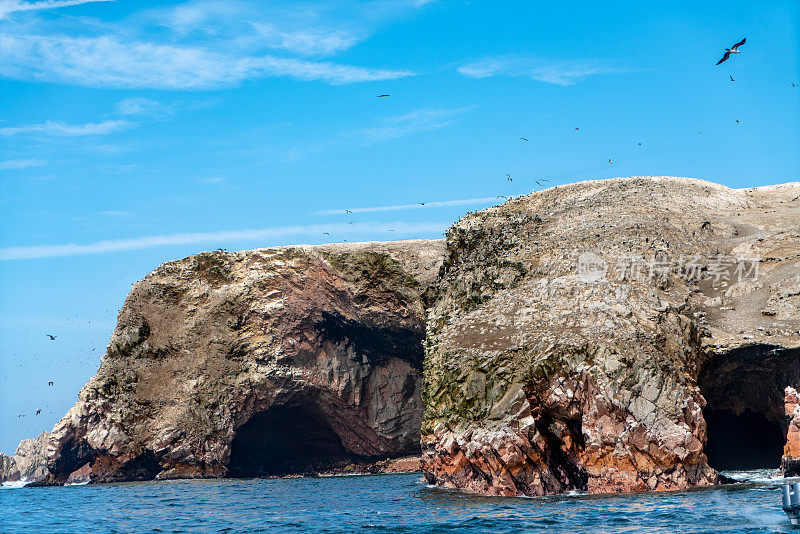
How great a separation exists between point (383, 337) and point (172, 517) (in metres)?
41.1

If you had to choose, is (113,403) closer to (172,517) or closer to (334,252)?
(334,252)

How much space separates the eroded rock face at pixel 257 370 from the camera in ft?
234

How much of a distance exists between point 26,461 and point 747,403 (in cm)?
8811

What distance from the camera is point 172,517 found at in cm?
3719

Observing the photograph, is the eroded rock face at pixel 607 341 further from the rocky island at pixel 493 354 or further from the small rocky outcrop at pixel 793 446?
the small rocky outcrop at pixel 793 446

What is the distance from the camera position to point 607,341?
4162 cm

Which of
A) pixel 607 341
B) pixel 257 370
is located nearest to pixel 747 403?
pixel 607 341

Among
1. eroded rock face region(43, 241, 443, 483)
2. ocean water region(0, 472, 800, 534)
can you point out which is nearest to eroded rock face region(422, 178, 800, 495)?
ocean water region(0, 472, 800, 534)

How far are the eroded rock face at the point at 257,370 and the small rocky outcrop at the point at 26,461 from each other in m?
30.7

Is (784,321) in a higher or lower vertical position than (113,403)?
higher

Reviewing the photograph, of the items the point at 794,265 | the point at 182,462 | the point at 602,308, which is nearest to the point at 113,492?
the point at 182,462

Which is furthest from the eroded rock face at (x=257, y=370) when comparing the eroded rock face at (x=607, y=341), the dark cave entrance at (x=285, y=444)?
the eroded rock face at (x=607, y=341)

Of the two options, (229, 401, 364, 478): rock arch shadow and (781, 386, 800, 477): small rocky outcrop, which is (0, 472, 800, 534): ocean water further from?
(229, 401, 364, 478): rock arch shadow

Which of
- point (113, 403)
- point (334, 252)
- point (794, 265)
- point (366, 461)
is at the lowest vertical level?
point (366, 461)
